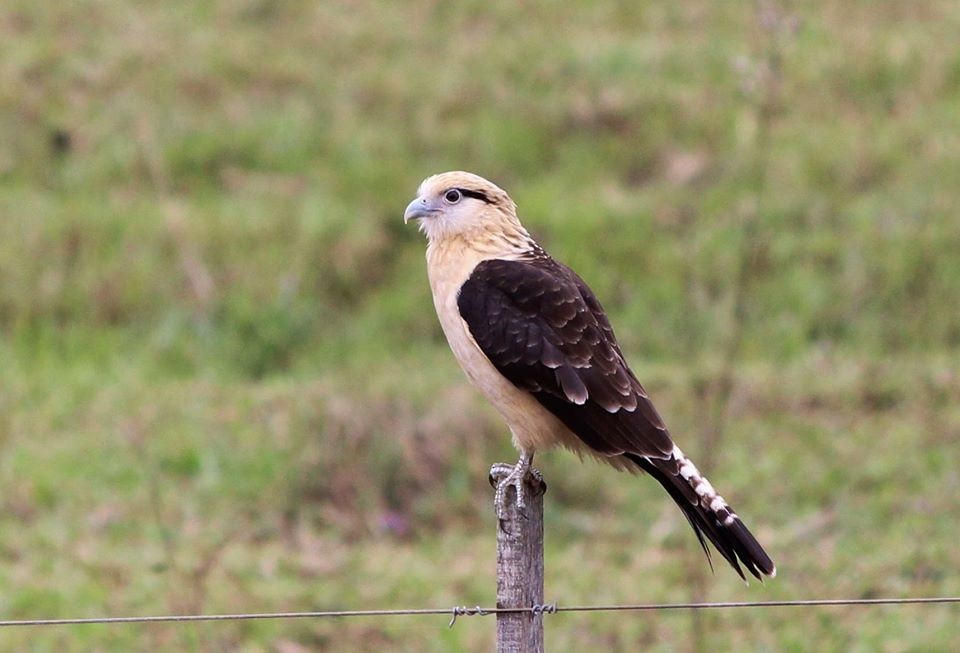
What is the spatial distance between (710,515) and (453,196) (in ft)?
4.90

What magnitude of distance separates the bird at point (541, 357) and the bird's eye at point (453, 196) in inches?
2.6

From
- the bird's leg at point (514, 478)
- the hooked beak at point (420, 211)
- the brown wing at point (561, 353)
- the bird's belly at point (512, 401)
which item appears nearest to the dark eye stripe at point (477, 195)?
the hooked beak at point (420, 211)

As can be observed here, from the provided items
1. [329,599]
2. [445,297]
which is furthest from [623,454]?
[329,599]

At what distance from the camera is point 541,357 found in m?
4.39

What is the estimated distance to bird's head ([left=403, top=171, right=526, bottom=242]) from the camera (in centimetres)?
486

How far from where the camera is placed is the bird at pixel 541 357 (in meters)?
4.24

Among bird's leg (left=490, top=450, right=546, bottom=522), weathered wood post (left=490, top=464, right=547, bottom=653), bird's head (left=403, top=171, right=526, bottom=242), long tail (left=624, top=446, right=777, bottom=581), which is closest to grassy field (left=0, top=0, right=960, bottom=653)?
bird's head (left=403, top=171, right=526, bottom=242)

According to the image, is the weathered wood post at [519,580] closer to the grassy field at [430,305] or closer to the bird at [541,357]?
the bird at [541,357]

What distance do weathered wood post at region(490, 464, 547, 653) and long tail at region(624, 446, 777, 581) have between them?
0.55 m

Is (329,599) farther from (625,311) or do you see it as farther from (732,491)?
(625,311)

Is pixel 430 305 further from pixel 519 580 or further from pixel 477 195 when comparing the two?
pixel 519 580

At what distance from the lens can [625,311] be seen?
904 centimetres

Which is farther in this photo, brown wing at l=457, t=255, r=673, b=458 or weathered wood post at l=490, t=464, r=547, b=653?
brown wing at l=457, t=255, r=673, b=458

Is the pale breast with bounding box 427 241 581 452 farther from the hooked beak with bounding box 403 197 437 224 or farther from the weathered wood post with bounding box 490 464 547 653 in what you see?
the weathered wood post with bounding box 490 464 547 653
